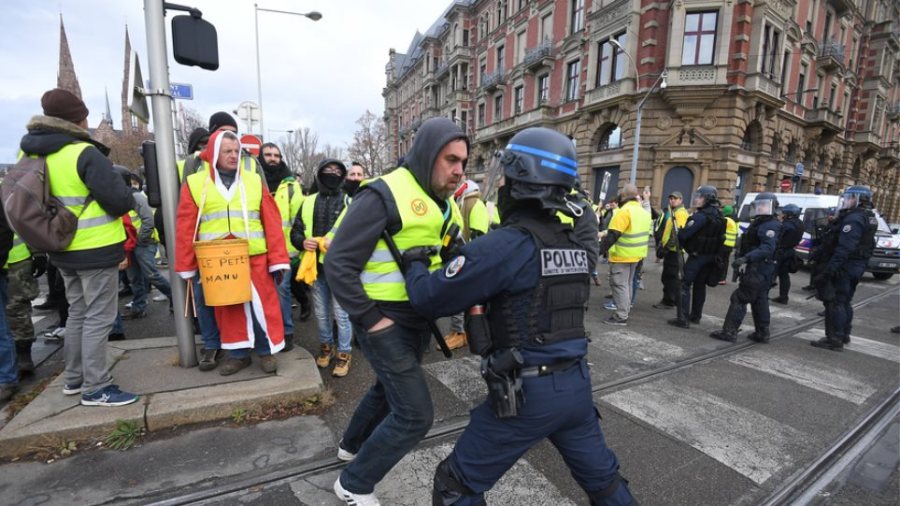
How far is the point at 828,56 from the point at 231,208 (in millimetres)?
34748

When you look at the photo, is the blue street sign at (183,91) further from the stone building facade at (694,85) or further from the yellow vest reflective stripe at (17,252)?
the stone building facade at (694,85)

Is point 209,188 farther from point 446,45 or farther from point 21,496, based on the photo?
point 446,45

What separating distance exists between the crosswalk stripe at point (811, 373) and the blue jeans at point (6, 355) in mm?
6789

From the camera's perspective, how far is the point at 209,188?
311cm

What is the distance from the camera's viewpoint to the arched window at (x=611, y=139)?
21697 millimetres

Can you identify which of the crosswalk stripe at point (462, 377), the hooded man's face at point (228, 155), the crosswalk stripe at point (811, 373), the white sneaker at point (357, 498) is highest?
the hooded man's face at point (228, 155)

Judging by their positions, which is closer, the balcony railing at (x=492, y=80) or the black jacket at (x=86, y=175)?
the black jacket at (x=86, y=175)

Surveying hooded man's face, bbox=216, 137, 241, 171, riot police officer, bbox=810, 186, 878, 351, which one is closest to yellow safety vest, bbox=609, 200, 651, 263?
riot police officer, bbox=810, 186, 878, 351

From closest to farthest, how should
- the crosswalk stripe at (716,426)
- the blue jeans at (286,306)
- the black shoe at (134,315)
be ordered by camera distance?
the crosswalk stripe at (716,426) → the blue jeans at (286,306) → the black shoe at (134,315)

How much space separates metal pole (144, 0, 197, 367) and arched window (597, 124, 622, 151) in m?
21.7

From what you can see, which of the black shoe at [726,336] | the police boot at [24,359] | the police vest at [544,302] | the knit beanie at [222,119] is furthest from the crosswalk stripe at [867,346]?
the police boot at [24,359]

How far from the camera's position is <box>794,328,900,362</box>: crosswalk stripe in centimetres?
525

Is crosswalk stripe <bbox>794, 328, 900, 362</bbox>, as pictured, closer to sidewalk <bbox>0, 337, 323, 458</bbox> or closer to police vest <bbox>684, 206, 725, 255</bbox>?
police vest <bbox>684, 206, 725, 255</bbox>

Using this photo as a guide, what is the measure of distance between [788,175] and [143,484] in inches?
1191
